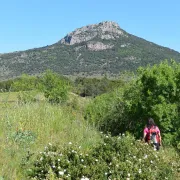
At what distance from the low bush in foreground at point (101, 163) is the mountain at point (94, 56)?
3862 inches

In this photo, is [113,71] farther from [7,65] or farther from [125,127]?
[125,127]

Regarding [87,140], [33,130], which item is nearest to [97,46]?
[87,140]

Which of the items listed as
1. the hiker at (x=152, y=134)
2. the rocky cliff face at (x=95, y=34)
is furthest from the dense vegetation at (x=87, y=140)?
the rocky cliff face at (x=95, y=34)

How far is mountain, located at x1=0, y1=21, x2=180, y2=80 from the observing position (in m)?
112

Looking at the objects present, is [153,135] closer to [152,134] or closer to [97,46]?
[152,134]

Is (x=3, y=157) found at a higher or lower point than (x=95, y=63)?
lower

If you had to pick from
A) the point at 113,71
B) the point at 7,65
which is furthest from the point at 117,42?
the point at 7,65

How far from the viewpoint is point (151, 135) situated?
1112 centimetres

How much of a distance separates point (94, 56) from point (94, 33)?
86.3 ft

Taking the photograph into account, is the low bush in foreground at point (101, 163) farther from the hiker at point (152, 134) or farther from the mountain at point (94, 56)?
the mountain at point (94, 56)

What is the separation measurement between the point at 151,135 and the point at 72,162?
199 inches

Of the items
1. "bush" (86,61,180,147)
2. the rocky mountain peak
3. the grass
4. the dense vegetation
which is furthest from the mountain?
the grass

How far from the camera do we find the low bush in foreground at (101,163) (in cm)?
624

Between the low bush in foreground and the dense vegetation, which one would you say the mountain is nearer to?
the dense vegetation
